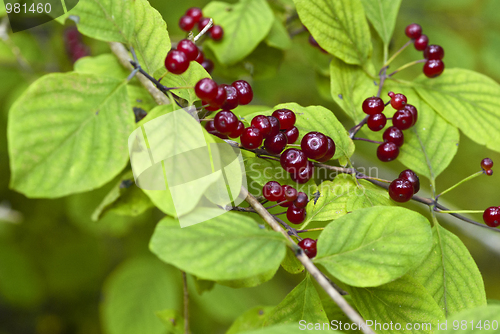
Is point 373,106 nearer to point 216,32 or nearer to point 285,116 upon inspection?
point 285,116

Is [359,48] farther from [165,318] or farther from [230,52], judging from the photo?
[165,318]

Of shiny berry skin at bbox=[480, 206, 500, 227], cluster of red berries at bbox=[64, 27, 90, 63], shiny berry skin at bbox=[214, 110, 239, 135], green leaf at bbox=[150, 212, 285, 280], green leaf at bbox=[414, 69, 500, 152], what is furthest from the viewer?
cluster of red berries at bbox=[64, 27, 90, 63]

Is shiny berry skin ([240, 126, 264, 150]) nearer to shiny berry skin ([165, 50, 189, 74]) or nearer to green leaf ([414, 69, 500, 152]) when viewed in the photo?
shiny berry skin ([165, 50, 189, 74])

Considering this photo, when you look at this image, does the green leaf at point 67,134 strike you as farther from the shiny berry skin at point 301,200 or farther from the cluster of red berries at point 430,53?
the cluster of red berries at point 430,53

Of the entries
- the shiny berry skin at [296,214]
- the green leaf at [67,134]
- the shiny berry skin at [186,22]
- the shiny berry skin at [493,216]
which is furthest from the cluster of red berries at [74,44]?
the shiny berry skin at [493,216]

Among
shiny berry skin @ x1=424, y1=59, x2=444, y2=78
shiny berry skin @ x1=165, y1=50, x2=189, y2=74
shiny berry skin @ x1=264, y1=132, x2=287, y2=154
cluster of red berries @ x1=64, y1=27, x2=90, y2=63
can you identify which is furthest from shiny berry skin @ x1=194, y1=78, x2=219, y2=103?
cluster of red berries @ x1=64, y1=27, x2=90, y2=63
